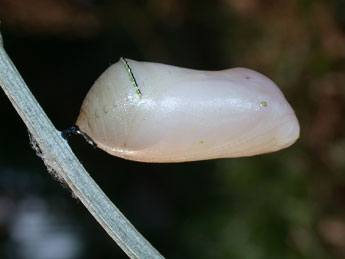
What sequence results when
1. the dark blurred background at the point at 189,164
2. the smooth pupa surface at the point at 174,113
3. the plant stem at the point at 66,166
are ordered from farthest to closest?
the dark blurred background at the point at 189,164, the smooth pupa surface at the point at 174,113, the plant stem at the point at 66,166

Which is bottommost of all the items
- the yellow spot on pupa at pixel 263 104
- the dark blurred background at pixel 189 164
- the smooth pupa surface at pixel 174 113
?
the dark blurred background at pixel 189 164

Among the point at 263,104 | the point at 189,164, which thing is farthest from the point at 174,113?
the point at 189,164

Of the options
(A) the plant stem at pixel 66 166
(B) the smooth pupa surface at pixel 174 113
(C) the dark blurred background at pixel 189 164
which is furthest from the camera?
(C) the dark blurred background at pixel 189 164

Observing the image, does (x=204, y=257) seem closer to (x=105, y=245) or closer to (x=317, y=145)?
(x=105, y=245)

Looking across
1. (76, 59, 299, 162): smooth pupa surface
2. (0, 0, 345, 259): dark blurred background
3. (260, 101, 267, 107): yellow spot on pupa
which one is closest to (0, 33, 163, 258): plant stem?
(76, 59, 299, 162): smooth pupa surface

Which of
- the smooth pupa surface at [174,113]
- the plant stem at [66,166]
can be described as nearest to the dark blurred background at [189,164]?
the smooth pupa surface at [174,113]

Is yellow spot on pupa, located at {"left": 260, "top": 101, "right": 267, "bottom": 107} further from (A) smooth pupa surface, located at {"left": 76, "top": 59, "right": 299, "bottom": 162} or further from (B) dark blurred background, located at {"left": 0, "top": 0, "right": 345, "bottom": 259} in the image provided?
(B) dark blurred background, located at {"left": 0, "top": 0, "right": 345, "bottom": 259}

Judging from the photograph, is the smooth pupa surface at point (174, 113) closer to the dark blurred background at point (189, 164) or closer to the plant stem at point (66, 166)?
the plant stem at point (66, 166)
